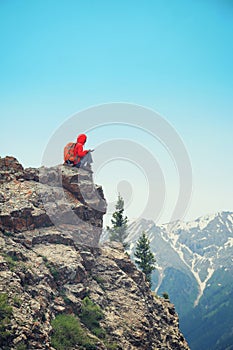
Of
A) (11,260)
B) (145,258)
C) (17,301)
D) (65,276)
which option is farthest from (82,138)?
(145,258)

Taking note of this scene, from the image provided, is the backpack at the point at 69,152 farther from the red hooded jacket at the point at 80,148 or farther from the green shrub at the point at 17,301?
the green shrub at the point at 17,301

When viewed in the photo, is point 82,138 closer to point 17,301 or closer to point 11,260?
point 11,260

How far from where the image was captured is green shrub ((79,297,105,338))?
40.1 metres

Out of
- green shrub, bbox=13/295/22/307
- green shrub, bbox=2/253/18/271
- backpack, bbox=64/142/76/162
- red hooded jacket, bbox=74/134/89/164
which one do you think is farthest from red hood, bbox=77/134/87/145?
green shrub, bbox=13/295/22/307

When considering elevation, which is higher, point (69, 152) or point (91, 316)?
point (69, 152)

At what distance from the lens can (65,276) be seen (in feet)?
144

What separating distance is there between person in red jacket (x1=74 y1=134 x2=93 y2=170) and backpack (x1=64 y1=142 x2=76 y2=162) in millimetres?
678

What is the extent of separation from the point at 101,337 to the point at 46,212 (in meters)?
19.7

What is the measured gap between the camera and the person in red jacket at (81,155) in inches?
2406

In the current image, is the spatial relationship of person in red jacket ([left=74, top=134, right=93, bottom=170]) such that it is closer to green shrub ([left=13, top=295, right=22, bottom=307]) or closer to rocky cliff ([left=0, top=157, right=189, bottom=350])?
rocky cliff ([left=0, top=157, right=189, bottom=350])

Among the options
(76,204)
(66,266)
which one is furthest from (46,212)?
(66,266)

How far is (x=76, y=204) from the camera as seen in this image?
2159 inches

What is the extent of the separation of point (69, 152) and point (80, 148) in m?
2.26

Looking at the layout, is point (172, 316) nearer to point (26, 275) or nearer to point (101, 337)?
point (101, 337)
